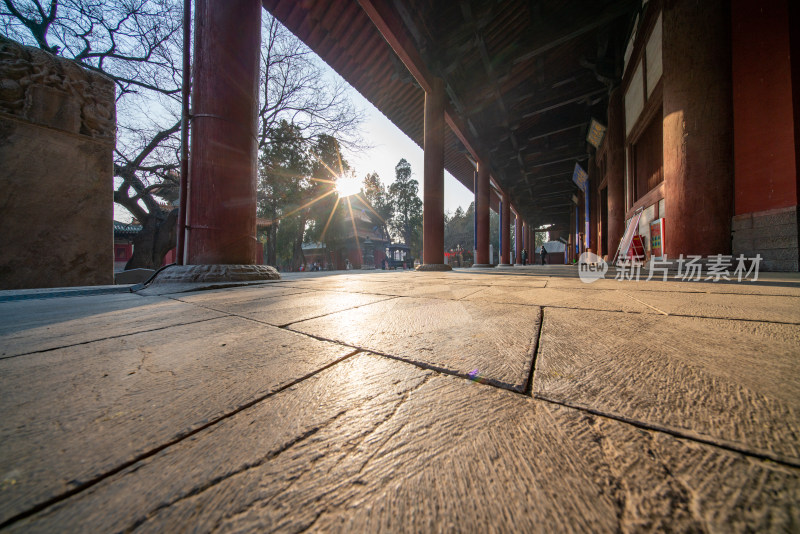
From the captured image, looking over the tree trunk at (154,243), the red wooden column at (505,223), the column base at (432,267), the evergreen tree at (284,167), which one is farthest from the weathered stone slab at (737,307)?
the red wooden column at (505,223)

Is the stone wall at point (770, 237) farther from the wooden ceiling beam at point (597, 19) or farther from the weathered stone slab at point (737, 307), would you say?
the wooden ceiling beam at point (597, 19)

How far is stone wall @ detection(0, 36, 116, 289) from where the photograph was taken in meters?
3.03

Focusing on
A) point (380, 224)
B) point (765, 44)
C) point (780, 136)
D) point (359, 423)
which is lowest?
point (359, 423)

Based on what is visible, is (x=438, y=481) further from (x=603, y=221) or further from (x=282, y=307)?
(x=603, y=221)

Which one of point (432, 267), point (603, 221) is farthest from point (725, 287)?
point (603, 221)

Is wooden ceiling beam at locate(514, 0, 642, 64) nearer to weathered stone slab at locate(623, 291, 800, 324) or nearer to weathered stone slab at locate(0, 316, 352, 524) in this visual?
weathered stone slab at locate(623, 291, 800, 324)

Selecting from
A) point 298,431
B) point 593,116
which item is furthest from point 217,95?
point 593,116

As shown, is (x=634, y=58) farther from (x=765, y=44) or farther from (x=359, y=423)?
(x=359, y=423)

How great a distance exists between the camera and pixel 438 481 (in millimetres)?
312

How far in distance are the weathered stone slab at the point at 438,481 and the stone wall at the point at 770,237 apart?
172 inches

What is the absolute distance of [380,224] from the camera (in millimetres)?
23531

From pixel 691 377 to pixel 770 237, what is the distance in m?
4.23

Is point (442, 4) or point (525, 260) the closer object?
point (442, 4)

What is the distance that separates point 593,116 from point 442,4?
194 inches
